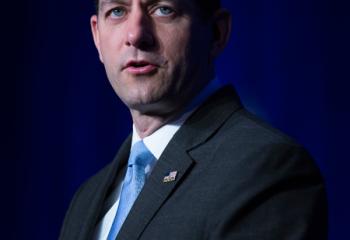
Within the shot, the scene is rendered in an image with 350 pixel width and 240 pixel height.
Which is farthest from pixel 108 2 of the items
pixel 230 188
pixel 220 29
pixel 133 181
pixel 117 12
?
pixel 230 188

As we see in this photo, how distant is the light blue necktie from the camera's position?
1.69 metres

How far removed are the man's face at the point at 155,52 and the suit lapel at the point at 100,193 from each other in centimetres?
26

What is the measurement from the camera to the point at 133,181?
5.69 ft

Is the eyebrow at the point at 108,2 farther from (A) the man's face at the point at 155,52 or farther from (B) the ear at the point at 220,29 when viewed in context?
(B) the ear at the point at 220,29

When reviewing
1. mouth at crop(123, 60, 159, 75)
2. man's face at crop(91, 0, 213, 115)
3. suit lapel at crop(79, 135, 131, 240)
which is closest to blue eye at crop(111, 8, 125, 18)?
man's face at crop(91, 0, 213, 115)

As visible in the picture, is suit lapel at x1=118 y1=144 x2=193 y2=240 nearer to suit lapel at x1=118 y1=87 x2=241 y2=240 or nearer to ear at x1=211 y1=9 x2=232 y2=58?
suit lapel at x1=118 y1=87 x2=241 y2=240

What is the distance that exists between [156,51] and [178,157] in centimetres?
24

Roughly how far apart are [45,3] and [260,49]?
2.73 feet

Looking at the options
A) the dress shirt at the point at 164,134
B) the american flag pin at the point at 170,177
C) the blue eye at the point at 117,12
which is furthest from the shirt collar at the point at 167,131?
the blue eye at the point at 117,12

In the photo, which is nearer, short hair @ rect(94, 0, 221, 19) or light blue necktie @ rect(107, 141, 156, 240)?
light blue necktie @ rect(107, 141, 156, 240)

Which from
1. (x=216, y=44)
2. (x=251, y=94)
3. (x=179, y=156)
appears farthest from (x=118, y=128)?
(x=179, y=156)

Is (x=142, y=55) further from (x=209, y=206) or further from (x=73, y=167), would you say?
(x=73, y=167)

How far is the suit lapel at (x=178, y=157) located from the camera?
1554 millimetres

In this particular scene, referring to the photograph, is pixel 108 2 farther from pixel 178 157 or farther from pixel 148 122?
pixel 178 157
